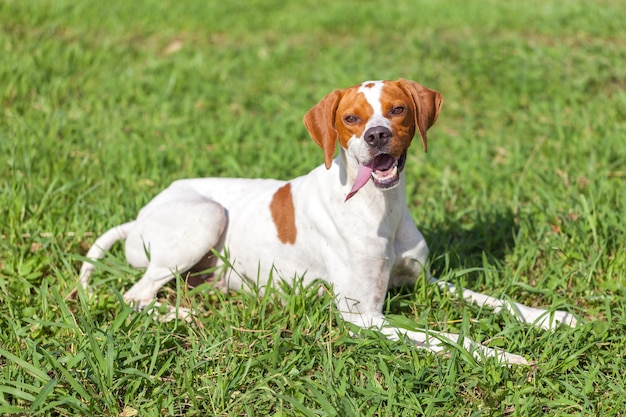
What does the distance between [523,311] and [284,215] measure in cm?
142

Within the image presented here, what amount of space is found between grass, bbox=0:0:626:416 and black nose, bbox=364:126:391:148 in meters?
0.93

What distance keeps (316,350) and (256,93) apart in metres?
4.61

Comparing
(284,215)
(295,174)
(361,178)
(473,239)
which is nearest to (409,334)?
(361,178)

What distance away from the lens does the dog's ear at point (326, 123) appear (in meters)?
3.93

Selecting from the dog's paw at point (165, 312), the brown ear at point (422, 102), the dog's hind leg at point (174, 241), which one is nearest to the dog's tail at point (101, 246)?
the dog's hind leg at point (174, 241)

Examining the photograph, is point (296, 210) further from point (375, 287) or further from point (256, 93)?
point (256, 93)

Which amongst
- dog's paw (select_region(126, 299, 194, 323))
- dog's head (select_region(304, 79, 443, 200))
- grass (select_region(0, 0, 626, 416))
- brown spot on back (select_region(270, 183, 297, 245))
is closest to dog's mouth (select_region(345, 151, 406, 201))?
dog's head (select_region(304, 79, 443, 200))

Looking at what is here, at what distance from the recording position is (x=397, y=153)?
3.78m

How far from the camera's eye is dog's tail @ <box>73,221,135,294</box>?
→ 4629mm

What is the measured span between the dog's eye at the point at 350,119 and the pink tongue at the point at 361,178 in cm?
22

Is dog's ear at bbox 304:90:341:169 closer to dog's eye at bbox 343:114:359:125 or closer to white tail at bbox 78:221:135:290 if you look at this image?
dog's eye at bbox 343:114:359:125

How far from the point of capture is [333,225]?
417 centimetres

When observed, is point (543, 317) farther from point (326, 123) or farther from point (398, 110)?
point (326, 123)

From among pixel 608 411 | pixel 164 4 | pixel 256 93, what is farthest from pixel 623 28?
pixel 608 411
